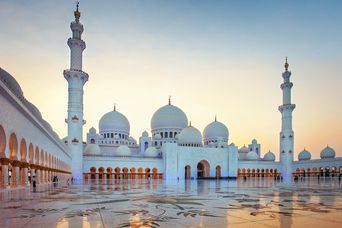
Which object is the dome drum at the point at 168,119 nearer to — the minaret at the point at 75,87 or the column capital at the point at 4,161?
the minaret at the point at 75,87

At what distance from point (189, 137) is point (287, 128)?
15.8 meters

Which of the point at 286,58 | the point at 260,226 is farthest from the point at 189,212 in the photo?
the point at 286,58

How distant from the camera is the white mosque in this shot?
108 ft

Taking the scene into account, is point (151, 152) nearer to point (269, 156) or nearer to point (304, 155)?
point (269, 156)

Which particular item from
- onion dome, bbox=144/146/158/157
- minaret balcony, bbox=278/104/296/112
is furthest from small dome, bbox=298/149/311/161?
onion dome, bbox=144/146/158/157

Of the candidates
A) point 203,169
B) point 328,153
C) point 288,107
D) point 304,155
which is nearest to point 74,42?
point 203,169

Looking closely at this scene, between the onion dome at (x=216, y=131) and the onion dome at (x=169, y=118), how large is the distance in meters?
5.99

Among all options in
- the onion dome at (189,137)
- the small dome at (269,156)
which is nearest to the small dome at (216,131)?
the onion dome at (189,137)

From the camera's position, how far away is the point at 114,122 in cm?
4756

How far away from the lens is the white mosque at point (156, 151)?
3288 cm

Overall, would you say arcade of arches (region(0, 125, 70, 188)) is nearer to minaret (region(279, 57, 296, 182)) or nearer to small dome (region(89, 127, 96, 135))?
small dome (region(89, 127, 96, 135))

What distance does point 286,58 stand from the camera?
1895 inches

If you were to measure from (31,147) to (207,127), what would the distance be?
137 feet

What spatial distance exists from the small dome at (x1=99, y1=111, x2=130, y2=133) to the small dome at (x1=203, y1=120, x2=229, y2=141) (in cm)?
1509
